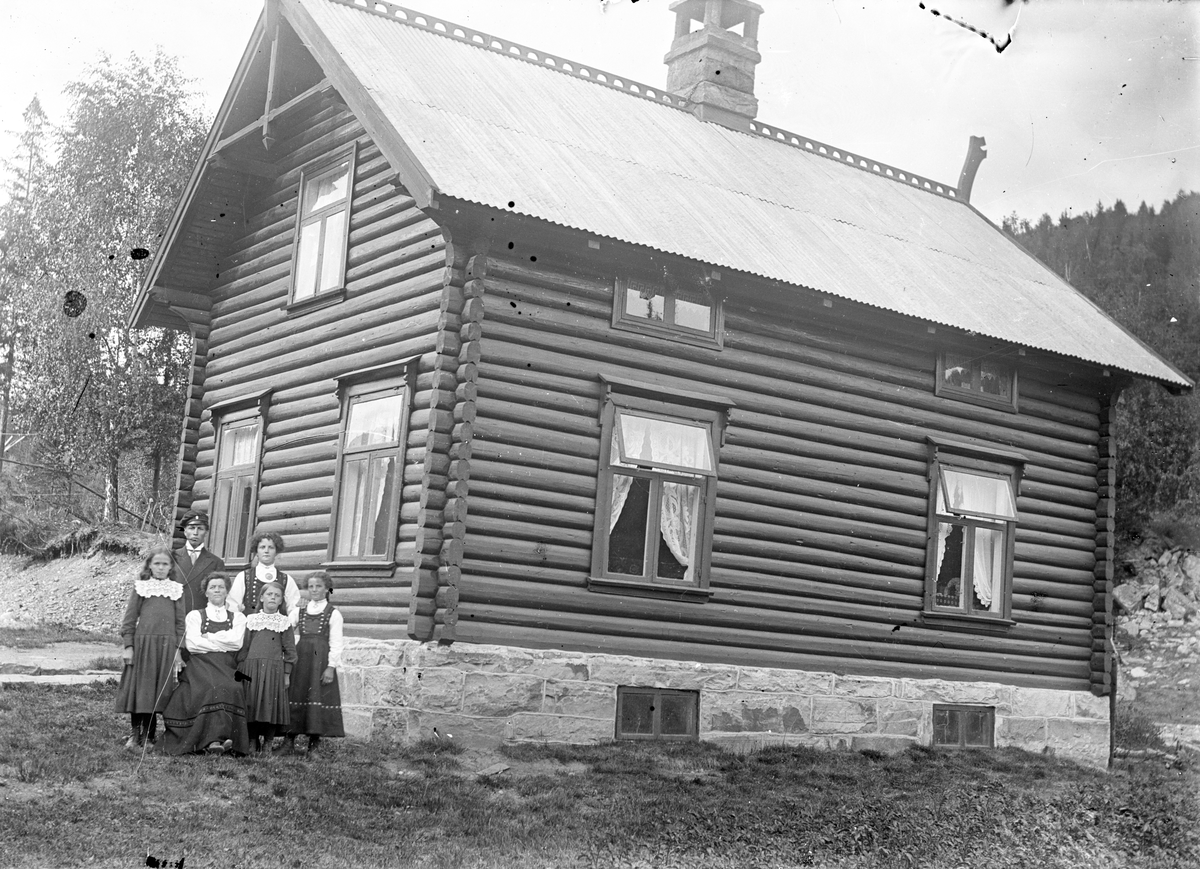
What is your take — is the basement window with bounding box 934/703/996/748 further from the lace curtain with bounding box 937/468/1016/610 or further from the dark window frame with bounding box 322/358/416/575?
the dark window frame with bounding box 322/358/416/575

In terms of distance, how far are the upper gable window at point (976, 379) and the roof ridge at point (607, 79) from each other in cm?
511

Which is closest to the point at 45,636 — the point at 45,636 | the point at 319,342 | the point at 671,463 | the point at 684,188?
the point at 45,636

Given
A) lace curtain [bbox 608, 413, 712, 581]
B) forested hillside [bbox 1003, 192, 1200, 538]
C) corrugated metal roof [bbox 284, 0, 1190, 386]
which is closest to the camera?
corrugated metal roof [bbox 284, 0, 1190, 386]

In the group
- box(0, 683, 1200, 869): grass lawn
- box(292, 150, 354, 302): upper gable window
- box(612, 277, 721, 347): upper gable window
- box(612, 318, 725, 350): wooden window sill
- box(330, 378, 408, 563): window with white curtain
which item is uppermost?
box(292, 150, 354, 302): upper gable window

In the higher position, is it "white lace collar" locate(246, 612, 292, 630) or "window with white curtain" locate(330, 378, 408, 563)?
"window with white curtain" locate(330, 378, 408, 563)

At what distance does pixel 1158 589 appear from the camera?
31984 millimetres

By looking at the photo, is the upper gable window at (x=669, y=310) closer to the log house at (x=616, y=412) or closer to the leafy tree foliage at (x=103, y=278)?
the log house at (x=616, y=412)

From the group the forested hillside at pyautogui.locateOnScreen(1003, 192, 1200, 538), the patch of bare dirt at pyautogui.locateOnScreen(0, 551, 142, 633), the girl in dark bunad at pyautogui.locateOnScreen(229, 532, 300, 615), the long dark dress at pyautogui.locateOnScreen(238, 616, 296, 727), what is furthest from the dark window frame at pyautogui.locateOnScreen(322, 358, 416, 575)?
the forested hillside at pyautogui.locateOnScreen(1003, 192, 1200, 538)

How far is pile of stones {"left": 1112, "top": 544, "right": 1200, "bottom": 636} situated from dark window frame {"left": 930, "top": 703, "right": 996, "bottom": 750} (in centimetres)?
1690

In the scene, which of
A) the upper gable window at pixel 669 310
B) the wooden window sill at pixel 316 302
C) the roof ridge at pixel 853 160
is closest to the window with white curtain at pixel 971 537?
the upper gable window at pixel 669 310

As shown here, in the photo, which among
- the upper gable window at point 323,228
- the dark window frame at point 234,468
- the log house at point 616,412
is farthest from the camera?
the dark window frame at point 234,468

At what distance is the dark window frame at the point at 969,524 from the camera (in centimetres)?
1576

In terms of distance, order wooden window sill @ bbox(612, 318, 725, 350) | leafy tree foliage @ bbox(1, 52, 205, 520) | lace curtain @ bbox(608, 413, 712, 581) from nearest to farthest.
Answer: lace curtain @ bbox(608, 413, 712, 581) → wooden window sill @ bbox(612, 318, 725, 350) → leafy tree foliage @ bbox(1, 52, 205, 520)

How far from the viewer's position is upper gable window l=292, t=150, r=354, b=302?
14.8 metres
